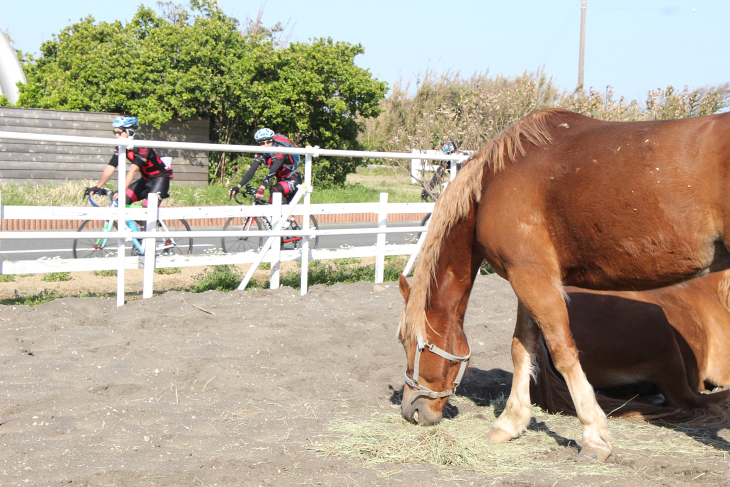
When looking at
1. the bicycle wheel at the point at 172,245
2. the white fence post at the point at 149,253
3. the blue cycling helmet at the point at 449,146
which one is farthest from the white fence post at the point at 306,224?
the blue cycling helmet at the point at 449,146

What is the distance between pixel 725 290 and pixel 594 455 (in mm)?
1948

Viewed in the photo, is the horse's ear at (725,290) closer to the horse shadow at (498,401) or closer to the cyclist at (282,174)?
the horse shadow at (498,401)

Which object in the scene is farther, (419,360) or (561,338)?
(419,360)

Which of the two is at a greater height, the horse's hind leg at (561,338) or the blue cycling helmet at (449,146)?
the blue cycling helmet at (449,146)

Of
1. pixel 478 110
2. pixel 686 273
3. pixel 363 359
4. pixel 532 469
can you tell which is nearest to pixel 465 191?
pixel 686 273

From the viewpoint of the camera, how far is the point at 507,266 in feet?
10.0

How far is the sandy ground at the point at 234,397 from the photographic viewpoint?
2738 mm

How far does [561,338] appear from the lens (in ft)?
9.90

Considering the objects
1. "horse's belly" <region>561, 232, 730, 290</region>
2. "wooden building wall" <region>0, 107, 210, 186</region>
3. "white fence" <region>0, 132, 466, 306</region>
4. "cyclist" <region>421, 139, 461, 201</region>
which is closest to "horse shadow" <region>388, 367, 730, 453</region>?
"horse's belly" <region>561, 232, 730, 290</region>

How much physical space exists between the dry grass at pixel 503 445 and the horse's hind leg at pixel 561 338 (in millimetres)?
111

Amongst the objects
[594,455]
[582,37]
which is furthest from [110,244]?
[582,37]

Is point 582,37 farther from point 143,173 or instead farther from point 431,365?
point 431,365

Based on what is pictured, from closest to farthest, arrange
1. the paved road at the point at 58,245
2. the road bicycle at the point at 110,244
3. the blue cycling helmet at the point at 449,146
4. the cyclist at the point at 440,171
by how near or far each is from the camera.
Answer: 1. the road bicycle at the point at 110,244
2. the paved road at the point at 58,245
3. the cyclist at the point at 440,171
4. the blue cycling helmet at the point at 449,146

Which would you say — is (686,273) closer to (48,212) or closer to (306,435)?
(306,435)
